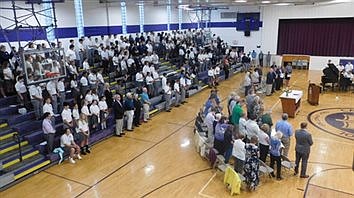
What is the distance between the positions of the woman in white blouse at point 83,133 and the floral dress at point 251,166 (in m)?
5.20

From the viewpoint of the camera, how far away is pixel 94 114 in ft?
35.1

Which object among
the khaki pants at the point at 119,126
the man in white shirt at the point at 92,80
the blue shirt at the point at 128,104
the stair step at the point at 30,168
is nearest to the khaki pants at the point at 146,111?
the blue shirt at the point at 128,104

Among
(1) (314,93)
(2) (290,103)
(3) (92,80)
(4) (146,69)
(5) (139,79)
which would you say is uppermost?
(4) (146,69)

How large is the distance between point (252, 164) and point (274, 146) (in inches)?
32.6

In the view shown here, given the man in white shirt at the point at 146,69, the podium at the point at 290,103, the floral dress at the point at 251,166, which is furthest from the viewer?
the man in white shirt at the point at 146,69

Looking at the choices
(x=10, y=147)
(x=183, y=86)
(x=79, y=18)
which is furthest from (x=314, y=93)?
(x=10, y=147)

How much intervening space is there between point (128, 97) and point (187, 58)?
9.16m

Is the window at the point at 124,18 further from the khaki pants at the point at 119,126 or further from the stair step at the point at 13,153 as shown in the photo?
the stair step at the point at 13,153

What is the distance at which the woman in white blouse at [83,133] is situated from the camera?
9.79 m

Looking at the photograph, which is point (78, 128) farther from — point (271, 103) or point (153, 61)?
point (271, 103)

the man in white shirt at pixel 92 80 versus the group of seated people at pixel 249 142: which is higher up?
the man in white shirt at pixel 92 80

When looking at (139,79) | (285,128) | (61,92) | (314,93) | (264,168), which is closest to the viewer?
(264,168)

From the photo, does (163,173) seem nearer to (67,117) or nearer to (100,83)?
(67,117)

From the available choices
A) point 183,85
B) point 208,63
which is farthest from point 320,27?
point 183,85
